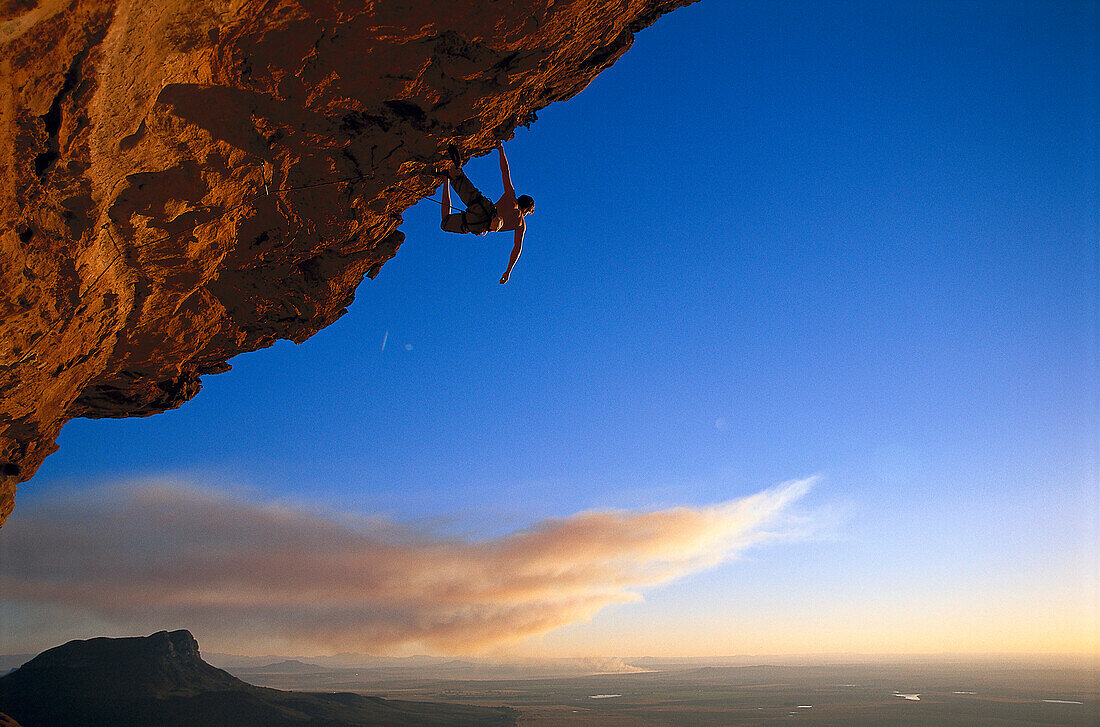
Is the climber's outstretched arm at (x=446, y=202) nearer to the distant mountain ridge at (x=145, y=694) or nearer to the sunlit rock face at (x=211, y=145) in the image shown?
the sunlit rock face at (x=211, y=145)

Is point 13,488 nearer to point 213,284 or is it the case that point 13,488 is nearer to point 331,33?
point 213,284

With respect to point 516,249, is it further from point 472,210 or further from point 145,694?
point 145,694

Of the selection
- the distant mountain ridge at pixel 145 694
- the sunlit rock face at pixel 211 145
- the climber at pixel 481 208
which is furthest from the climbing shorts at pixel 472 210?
the distant mountain ridge at pixel 145 694

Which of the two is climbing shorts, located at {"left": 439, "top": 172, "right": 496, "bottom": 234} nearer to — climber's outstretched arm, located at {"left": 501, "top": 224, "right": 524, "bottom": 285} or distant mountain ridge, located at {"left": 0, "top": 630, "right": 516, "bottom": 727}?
climber's outstretched arm, located at {"left": 501, "top": 224, "right": 524, "bottom": 285}

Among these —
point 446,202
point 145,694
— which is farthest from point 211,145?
point 145,694

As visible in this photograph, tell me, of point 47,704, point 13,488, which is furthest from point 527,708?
point 13,488
